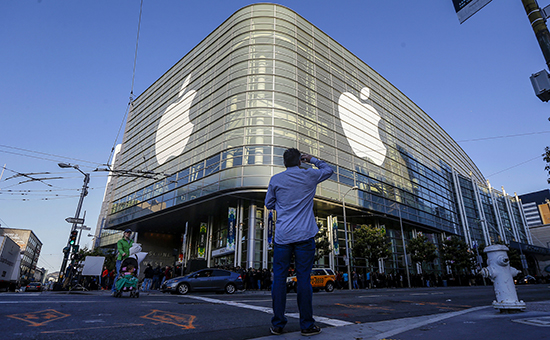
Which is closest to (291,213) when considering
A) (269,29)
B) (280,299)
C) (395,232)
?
(280,299)

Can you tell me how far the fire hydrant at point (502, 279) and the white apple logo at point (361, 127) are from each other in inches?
1198

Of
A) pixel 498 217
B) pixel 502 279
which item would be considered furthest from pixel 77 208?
pixel 498 217

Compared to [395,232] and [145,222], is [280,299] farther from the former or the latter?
[395,232]

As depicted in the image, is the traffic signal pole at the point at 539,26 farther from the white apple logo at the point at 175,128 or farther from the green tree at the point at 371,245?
the white apple logo at the point at 175,128

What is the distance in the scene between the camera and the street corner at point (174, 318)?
12.6ft

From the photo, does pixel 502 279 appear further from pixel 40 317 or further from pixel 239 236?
pixel 239 236

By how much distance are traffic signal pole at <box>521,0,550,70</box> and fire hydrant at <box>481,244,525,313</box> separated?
→ 3.02 m

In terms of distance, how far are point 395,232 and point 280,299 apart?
39865mm

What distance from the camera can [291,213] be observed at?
3.31 meters

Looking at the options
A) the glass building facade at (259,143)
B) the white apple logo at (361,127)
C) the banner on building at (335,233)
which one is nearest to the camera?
the glass building facade at (259,143)

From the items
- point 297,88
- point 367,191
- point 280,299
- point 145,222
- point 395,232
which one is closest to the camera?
point 280,299

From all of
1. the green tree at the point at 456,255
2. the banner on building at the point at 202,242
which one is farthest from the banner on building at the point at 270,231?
the green tree at the point at 456,255

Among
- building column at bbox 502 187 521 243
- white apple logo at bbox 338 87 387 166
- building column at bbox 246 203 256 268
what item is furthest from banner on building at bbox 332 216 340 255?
building column at bbox 502 187 521 243

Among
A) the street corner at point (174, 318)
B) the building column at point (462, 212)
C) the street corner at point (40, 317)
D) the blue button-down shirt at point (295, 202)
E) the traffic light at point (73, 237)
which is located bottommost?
the street corner at point (174, 318)
